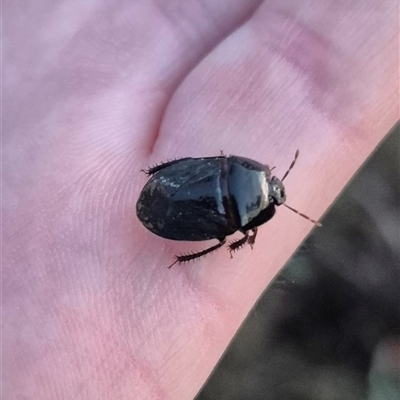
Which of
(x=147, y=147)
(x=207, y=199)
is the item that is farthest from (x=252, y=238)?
(x=147, y=147)

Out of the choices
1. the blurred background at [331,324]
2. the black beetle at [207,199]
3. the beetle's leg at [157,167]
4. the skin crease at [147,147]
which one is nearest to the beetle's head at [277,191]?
the black beetle at [207,199]

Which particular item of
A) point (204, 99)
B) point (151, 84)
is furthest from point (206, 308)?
point (151, 84)

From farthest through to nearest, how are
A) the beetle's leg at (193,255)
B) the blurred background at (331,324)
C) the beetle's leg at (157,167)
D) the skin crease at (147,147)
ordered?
the blurred background at (331,324)
the beetle's leg at (157,167)
the beetle's leg at (193,255)
the skin crease at (147,147)

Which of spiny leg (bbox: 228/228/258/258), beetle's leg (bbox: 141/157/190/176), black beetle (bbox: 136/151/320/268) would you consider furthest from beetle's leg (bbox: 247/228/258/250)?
beetle's leg (bbox: 141/157/190/176)

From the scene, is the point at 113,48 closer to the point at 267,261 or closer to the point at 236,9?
the point at 236,9

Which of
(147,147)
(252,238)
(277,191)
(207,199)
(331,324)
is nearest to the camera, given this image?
(207,199)

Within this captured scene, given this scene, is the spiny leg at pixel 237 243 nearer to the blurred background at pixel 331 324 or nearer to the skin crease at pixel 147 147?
A: the skin crease at pixel 147 147

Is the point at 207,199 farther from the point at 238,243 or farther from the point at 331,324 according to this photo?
the point at 331,324
